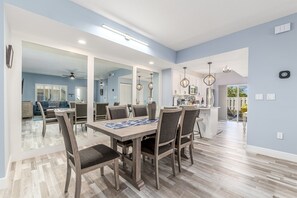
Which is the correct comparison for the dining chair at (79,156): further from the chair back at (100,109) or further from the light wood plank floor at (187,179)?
the chair back at (100,109)

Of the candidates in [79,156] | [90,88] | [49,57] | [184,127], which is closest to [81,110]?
[90,88]

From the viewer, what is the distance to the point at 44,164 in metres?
2.37

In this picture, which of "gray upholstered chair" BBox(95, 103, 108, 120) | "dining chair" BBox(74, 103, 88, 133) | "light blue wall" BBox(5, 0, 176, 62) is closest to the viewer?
"light blue wall" BBox(5, 0, 176, 62)

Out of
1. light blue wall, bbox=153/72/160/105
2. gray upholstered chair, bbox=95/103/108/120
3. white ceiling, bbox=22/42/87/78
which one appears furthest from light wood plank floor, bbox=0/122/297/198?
light blue wall, bbox=153/72/160/105

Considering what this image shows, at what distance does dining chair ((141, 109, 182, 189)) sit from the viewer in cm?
177

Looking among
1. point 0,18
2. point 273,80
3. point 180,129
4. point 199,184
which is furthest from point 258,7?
point 0,18

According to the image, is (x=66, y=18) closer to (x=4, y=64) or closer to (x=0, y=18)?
(x=0, y=18)

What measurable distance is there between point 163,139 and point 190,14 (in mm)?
2467

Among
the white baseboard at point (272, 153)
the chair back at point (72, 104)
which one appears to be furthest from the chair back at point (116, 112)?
the white baseboard at point (272, 153)

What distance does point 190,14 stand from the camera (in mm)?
2758

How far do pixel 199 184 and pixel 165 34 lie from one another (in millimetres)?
3302

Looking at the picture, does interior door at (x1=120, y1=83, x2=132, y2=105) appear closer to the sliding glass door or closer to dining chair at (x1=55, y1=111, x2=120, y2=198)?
dining chair at (x1=55, y1=111, x2=120, y2=198)

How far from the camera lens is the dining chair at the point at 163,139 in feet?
5.81

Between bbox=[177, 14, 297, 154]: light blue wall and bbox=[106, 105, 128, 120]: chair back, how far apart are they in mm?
2811
